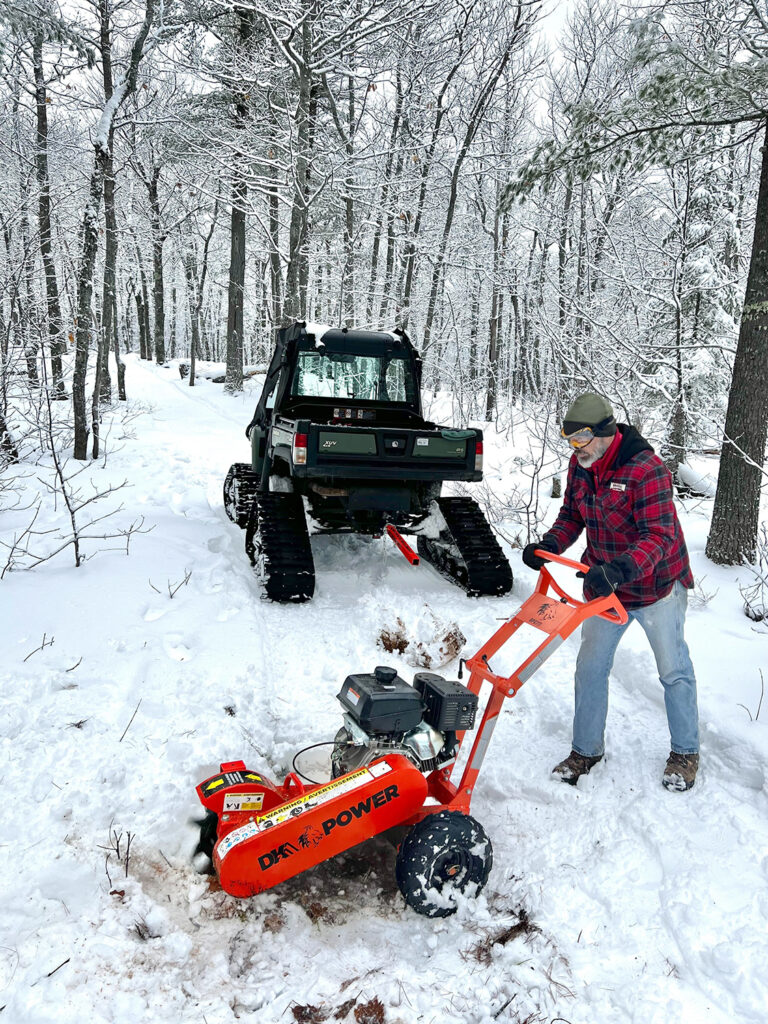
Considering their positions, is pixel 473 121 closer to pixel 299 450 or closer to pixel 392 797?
pixel 299 450

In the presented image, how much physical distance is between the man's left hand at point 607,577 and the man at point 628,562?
0.05ft

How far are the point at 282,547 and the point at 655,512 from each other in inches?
139

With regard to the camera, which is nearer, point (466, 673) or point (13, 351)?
point (466, 673)

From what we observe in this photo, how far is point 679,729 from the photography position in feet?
11.8

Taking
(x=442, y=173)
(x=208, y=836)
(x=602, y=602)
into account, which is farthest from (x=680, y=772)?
(x=442, y=173)

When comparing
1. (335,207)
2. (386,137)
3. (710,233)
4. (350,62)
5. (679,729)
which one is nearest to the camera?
(679,729)

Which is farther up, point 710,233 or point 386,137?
point 386,137

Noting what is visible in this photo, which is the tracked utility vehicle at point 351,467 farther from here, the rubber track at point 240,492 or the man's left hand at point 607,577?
the man's left hand at point 607,577

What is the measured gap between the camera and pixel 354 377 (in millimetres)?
7609

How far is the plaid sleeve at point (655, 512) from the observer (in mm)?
3320

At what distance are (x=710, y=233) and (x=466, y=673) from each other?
1127 cm

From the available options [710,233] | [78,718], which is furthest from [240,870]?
[710,233]

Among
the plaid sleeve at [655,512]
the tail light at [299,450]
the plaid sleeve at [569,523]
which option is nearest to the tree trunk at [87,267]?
the tail light at [299,450]

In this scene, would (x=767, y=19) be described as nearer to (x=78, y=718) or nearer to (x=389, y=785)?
(x=389, y=785)
